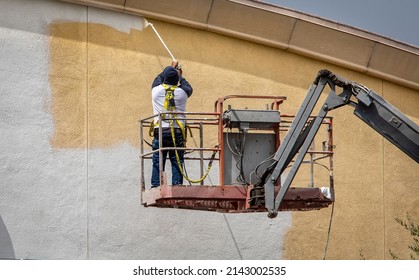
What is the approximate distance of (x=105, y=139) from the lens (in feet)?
79.2

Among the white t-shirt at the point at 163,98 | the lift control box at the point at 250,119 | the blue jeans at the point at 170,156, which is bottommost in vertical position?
the blue jeans at the point at 170,156

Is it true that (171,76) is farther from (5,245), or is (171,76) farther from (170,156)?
(5,245)

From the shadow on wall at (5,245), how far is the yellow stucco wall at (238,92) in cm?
183

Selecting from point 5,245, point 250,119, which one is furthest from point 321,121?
point 5,245

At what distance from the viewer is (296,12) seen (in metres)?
25.0

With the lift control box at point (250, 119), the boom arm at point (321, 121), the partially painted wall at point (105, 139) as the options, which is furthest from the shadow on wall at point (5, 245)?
the boom arm at point (321, 121)

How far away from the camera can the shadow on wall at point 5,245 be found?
23.5 meters

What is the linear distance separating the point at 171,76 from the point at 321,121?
9.13 ft

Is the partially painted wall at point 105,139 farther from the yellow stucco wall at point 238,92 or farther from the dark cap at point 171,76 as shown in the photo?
the dark cap at point 171,76

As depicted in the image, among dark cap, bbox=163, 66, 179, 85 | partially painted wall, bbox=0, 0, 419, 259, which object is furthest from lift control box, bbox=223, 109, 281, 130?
partially painted wall, bbox=0, 0, 419, 259

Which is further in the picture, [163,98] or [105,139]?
[105,139]

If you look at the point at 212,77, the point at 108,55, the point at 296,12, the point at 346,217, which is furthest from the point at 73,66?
the point at 346,217

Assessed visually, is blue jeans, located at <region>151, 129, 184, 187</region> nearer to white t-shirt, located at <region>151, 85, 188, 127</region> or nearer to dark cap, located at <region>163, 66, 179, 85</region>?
white t-shirt, located at <region>151, 85, 188, 127</region>

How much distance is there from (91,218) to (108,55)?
3.10 m
